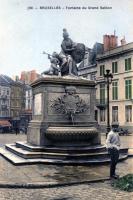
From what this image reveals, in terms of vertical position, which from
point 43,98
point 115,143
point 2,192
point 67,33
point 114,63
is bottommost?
point 2,192

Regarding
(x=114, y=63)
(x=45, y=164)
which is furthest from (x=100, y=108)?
(x=45, y=164)

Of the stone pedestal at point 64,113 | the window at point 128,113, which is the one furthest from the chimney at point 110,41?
the stone pedestal at point 64,113

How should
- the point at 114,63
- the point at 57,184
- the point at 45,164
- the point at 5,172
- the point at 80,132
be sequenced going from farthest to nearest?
the point at 114,63 < the point at 80,132 < the point at 45,164 < the point at 5,172 < the point at 57,184

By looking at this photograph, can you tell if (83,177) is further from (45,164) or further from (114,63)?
(114,63)

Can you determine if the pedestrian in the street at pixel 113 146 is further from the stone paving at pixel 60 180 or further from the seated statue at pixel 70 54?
the seated statue at pixel 70 54

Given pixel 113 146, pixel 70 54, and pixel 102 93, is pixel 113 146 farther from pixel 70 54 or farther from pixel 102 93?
pixel 102 93

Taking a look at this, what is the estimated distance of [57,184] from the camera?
8453mm

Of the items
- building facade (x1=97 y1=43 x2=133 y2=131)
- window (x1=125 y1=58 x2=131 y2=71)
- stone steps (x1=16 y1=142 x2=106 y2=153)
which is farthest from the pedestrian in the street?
window (x1=125 y1=58 x2=131 y2=71)

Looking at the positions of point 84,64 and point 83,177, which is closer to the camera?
point 83,177

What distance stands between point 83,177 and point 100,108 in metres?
38.9

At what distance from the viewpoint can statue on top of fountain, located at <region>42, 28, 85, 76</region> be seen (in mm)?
14727

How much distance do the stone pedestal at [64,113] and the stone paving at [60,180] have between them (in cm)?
192

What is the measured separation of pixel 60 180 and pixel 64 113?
16.6 feet

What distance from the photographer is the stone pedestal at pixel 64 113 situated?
1310cm
